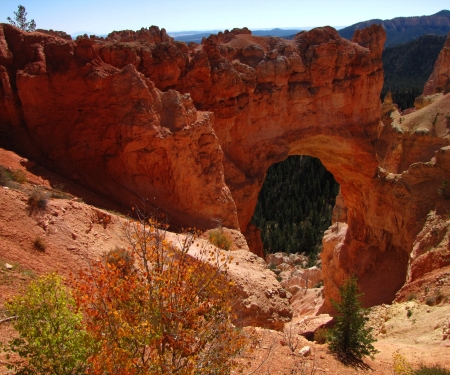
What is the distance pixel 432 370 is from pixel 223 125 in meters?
12.9

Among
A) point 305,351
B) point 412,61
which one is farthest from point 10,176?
point 412,61

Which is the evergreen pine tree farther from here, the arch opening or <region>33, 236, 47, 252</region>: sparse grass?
the arch opening

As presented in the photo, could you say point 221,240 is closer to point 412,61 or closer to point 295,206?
point 295,206

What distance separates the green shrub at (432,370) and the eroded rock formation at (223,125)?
7.62m

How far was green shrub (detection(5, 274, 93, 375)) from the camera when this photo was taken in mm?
4637

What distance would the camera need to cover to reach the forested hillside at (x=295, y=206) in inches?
1531

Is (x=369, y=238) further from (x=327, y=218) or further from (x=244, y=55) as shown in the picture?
(x=327, y=218)

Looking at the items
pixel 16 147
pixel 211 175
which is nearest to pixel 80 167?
pixel 16 147

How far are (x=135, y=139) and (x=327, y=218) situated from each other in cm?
3343

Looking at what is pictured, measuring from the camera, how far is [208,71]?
17031 millimetres

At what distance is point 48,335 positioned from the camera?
459 cm

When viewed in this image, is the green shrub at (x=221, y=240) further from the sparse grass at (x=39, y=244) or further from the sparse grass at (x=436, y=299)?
the sparse grass at (x=436, y=299)

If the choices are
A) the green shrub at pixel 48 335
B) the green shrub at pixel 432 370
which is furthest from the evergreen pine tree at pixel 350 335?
the green shrub at pixel 48 335

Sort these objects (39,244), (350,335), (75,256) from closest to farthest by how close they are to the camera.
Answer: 1. (39,244)
2. (75,256)
3. (350,335)
